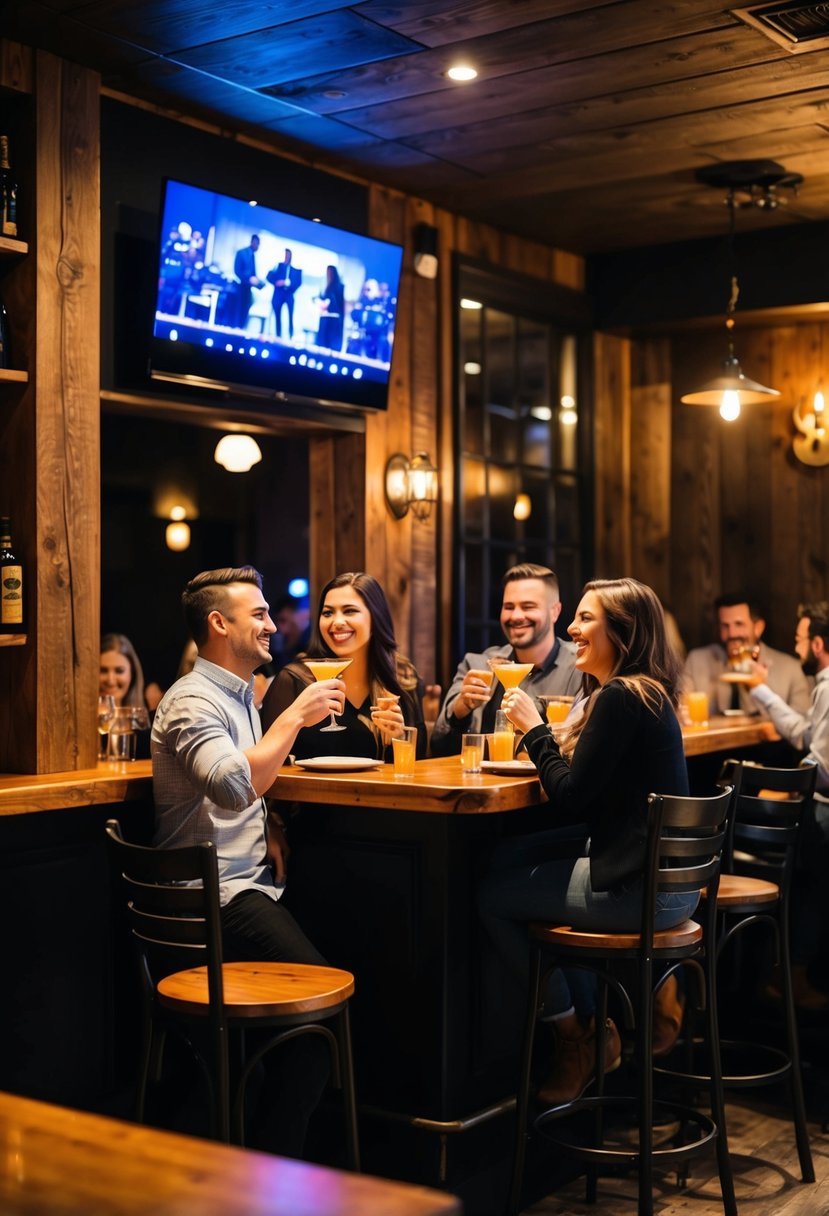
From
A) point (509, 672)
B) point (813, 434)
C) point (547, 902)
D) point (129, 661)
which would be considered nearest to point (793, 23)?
point (509, 672)

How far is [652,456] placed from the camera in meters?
7.79

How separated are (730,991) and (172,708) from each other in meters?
2.78

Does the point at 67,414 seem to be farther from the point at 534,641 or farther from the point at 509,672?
the point at 534,641

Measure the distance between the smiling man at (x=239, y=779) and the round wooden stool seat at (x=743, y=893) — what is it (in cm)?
127

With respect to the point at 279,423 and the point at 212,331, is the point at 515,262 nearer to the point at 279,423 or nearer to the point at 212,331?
the point at 279,423

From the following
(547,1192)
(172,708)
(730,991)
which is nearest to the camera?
(172,708)

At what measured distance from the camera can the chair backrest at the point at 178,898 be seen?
294 cm

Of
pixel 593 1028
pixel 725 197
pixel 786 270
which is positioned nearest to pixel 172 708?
pixel 593 1028

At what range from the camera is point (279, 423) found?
562 cm

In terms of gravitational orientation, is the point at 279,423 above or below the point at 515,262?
below

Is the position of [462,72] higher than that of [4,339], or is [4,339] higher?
[462,72]

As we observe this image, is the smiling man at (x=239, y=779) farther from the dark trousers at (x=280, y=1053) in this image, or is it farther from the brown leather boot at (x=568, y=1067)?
the brown leather boot at (x=568, y=1067)

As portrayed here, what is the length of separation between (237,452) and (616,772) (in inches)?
166

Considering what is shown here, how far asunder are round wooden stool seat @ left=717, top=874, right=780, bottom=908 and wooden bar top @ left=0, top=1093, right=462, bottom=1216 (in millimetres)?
2705
